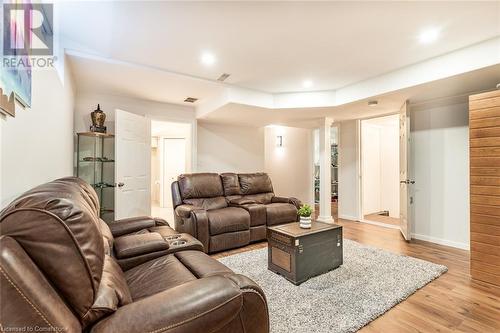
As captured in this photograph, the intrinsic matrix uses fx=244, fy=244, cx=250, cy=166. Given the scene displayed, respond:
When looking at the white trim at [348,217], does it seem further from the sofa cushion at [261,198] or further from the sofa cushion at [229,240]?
the sofa cushion at [229,240]

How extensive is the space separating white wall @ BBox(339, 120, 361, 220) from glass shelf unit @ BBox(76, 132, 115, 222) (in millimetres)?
4399

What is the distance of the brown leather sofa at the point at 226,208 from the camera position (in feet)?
10.6

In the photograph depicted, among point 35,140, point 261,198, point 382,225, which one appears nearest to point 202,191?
point 261,198

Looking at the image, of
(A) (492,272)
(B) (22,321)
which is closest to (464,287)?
(A) (492,272)

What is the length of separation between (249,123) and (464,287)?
4118mm

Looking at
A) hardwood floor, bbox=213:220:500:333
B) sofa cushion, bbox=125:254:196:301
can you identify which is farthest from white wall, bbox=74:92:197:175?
hardwood floor, bbox=213:220:500:333

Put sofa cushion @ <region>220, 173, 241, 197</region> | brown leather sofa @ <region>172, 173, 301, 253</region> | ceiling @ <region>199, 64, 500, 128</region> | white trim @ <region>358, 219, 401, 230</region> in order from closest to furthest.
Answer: ceiling @ <region>199, 64, 500, 128</region>, brown leather sofa @ <region>172, 173, 301, 253</region>, sofa cushion @ <region>220, 173, 241, 197</region>, white trim @ <region>358, 219, 401, 230</region>

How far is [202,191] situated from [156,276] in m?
2.47

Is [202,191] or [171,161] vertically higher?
[171,161]

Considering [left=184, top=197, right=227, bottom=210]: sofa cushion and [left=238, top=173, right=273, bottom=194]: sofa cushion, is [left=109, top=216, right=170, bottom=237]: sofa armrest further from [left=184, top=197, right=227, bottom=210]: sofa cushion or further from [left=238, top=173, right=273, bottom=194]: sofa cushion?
[left=238, top=173, right=273, bottom=194]: sofa cushion

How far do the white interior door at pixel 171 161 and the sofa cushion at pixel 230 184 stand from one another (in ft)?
9.32

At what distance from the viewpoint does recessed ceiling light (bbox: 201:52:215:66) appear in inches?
99.8

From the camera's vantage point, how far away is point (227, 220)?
3.32 metres
